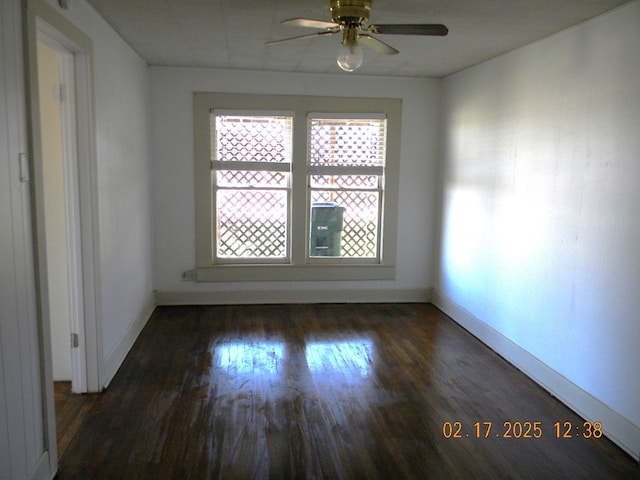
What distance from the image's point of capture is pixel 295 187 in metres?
5.44

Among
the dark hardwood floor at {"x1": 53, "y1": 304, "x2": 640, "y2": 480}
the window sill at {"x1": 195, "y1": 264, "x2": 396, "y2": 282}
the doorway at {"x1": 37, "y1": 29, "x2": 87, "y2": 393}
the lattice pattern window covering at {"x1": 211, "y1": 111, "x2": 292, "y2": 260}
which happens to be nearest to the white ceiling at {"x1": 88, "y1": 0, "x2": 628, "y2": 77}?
the doorway at {"x1": 37, "y1": 29, "x2": 87, "y2": 393}

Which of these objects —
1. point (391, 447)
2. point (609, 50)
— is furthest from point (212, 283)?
point (609, 50)

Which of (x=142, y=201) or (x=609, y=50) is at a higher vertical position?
(x=609, y=50)

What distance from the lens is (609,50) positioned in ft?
9.93

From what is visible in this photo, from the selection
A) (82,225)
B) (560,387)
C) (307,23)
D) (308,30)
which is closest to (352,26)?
(307,23)

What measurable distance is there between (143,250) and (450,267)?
2947mm

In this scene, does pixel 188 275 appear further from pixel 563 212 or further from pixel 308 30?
pixel 563 212

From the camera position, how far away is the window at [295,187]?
533cm

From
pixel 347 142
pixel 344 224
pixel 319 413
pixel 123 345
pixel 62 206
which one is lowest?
pixel 319 413

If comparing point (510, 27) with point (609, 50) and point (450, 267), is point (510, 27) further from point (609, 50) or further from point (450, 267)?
point (450, 267)

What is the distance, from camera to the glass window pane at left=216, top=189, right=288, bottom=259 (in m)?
5.45

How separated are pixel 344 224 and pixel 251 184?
1058mm

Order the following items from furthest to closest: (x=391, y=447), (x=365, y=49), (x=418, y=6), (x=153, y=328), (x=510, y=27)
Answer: (x=153, y=328)
(x=365, y=49)
(x=510, y=27)
(x=418, y=6)
(x=391, y=447)

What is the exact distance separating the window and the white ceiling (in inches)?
21.3
